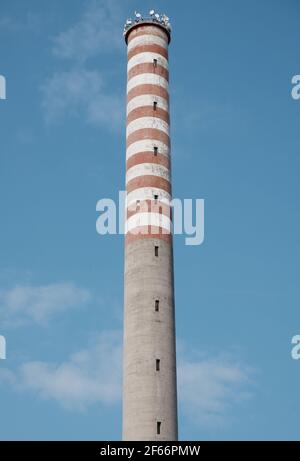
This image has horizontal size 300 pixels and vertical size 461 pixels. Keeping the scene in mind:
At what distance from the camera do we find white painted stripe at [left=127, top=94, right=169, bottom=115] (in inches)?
2438

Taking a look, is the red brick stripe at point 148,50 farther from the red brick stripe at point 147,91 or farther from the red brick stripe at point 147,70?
the red brick stripe at point 147,91

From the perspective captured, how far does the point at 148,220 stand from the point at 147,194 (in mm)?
1987

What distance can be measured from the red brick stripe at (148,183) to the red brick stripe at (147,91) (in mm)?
7318

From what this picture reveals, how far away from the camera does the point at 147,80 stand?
6278 cm

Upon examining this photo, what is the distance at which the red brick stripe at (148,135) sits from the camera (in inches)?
2386

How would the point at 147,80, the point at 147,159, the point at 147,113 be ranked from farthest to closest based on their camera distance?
the point at 147,80 → the point at 147,113 → the point at 147,159

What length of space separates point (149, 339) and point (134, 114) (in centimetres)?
1779

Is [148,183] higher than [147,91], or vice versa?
[147,91]

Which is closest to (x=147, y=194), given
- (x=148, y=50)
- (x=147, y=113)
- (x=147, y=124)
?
(x=147, y=124)

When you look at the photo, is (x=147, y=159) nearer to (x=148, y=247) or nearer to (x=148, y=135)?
(x=148, y=135)
